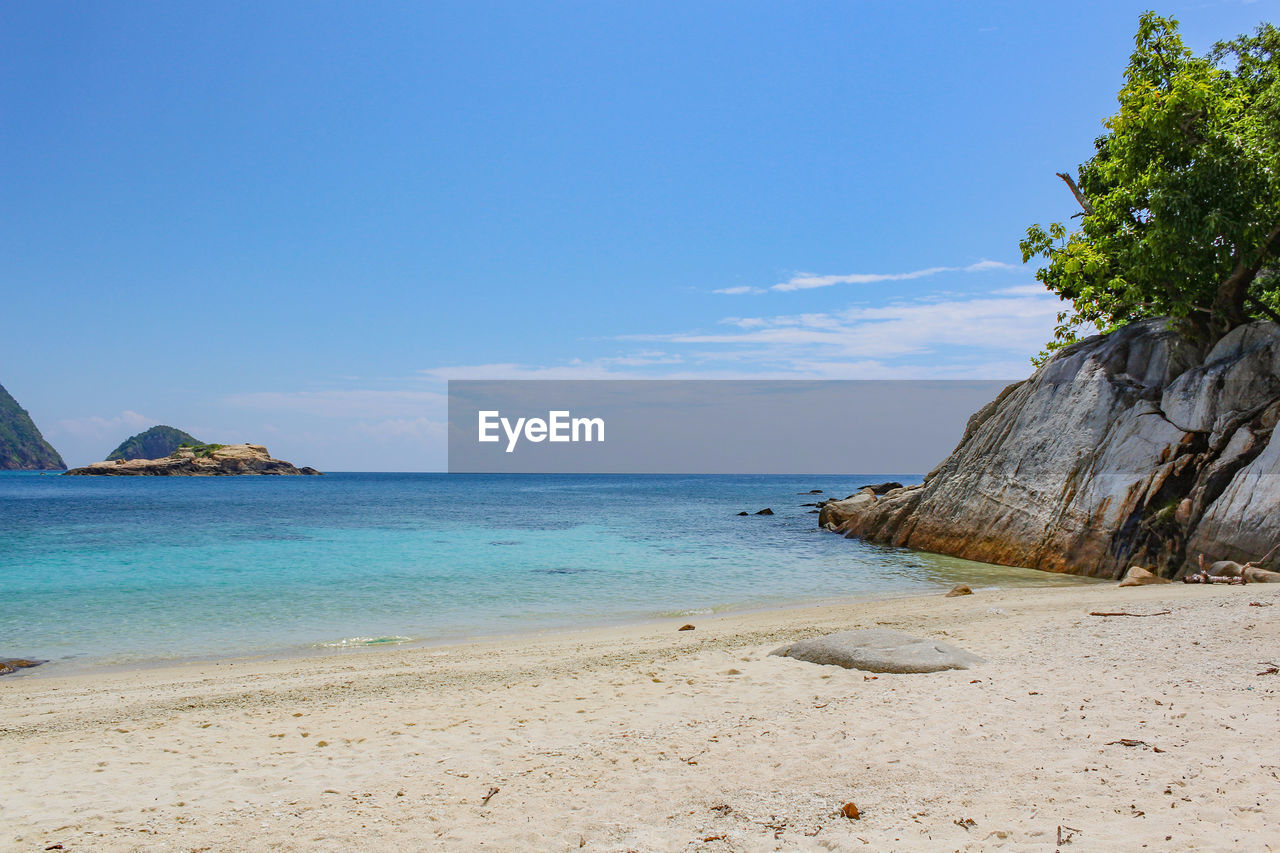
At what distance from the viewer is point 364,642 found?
13.4m

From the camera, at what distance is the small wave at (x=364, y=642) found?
13.2 metres

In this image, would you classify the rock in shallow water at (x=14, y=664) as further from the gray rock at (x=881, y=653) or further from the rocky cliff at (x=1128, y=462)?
the rocky cliff at (x=1128, y=462)

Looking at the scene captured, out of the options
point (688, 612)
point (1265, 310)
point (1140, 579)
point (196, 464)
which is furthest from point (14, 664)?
point (196, 464)

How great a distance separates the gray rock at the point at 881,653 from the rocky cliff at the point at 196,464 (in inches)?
6786

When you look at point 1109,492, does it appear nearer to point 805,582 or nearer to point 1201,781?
point 805,582

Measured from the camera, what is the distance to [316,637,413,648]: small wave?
13242 mm

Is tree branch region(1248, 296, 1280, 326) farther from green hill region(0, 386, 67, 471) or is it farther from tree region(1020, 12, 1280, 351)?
green hill region(0, 386, 67, 471)

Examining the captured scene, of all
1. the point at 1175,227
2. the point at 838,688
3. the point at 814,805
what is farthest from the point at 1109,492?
the point at 814,805

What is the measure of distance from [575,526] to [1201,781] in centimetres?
3845

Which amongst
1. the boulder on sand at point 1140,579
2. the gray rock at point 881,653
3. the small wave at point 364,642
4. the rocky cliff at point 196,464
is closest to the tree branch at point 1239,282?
the boulder on sand at point 1140,579

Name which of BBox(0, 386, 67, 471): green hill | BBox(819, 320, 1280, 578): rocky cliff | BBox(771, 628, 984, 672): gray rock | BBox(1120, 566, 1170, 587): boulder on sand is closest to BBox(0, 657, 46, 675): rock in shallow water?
BBox(771, 628, 984, 672): gray rock

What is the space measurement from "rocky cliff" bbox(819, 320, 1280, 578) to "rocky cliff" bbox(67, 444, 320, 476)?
165450mm

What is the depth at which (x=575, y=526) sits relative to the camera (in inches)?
1673

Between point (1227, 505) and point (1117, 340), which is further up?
point (1117, 340)
